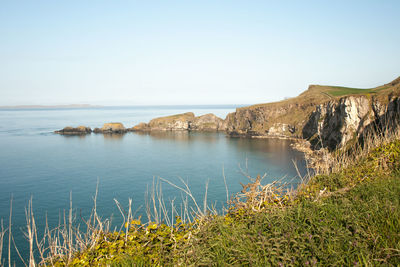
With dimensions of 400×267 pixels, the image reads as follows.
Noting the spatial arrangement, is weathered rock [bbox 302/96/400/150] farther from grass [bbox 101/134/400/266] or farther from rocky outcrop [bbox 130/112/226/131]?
rocky outcrop [bbox 130/112/226/131]

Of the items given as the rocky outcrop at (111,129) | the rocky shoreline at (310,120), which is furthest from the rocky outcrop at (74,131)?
the rocky outcrop at (111,129)

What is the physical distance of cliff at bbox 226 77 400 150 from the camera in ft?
206

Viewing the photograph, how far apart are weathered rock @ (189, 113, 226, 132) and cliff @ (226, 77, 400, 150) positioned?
5.98 meters

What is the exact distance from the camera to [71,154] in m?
75.6

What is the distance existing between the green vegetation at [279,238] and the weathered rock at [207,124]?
456ft

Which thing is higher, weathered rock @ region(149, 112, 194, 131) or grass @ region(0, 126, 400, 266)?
grass @ region(0, 126, 400, 266)

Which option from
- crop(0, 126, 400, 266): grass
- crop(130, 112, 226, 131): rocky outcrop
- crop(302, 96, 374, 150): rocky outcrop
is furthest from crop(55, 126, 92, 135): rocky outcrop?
crop(0, 126, 400, 266): grass

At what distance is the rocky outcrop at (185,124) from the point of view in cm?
14475

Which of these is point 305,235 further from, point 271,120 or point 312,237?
point 271,120

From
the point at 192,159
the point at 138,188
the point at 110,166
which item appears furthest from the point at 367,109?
the point at 110,166

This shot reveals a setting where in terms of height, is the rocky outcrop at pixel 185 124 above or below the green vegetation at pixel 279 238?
below

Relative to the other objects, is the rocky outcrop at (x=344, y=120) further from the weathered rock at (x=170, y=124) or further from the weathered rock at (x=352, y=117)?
the weathered rock at (x=170, y=124)

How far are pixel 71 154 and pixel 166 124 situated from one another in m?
74.6

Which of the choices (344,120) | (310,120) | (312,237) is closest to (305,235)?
(312,237)
